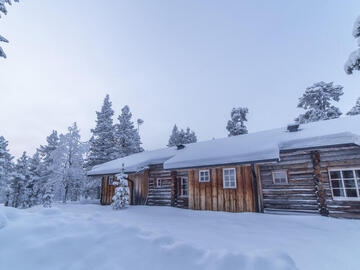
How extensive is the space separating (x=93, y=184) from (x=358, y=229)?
2771 cm

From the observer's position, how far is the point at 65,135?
77.3 ft

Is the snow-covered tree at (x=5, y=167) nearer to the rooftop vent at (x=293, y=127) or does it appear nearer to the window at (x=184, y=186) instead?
the window at (x=184, y=186)

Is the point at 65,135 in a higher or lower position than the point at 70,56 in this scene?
lower

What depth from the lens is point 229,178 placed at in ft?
35.5

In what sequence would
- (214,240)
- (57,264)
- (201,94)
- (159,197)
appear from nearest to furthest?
(57,264)
(214,240)
(159,197)
(201,94)

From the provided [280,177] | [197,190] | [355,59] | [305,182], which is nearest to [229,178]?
[197,190]

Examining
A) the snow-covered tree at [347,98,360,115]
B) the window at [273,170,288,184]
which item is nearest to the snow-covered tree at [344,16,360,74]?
the window at [273,170,288,184]

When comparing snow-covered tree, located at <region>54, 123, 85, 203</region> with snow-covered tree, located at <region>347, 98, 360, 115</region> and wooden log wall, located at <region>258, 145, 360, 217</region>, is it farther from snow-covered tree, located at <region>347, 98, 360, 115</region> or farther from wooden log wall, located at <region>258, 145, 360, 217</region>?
snow-covered tree, located at <region>347, 98, 360, 115</region>

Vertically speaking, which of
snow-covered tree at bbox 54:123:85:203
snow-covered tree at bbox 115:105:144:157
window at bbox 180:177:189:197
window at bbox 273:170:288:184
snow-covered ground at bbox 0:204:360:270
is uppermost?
snow-covered tree at bbox 115:105:144:157

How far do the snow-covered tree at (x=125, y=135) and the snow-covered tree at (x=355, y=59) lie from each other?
28582mm

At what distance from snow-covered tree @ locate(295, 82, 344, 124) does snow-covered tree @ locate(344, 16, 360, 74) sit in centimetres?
2046

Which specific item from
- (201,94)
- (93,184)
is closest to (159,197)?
(93,184)

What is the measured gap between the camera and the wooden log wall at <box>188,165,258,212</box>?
9984 mm

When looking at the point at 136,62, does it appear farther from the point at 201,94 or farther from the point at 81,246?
the point at 81,246
